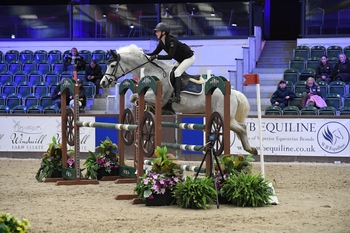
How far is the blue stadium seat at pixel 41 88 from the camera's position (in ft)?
62.4

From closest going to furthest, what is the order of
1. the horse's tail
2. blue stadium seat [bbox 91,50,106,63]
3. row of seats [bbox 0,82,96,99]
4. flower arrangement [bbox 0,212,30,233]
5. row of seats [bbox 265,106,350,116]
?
flower arrangement [bbox 0,212,30,233], the horse's tail, row of seats [bbox 265,106,350,116], row of seats [bbox 0,82,96,99], blue stadium seat [bbox 91,50,106,63]

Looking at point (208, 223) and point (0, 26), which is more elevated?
point (0, 26)

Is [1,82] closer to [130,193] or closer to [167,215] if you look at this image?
[130,193]

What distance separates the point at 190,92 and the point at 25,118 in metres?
6.45

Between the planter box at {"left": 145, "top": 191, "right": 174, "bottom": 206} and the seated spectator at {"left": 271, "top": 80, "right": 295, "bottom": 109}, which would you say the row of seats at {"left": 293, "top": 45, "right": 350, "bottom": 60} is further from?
the planter box at {"left": 145, "top": 191, "right": 174, "bottom": 206}

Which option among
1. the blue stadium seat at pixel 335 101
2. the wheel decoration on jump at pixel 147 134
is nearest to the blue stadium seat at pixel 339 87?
the blue stadium seat at pixel 335 101

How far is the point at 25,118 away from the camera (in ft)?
53.9

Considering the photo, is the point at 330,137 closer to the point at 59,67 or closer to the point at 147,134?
the point at 147,134

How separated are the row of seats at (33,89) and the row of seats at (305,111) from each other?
5427mm

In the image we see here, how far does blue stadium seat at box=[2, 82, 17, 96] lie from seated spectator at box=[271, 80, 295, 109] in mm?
7445

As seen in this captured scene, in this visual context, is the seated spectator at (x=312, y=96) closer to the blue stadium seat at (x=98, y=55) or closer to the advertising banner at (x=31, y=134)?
the advertising banner at (x=31, y=134)

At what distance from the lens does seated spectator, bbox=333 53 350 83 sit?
58.2ft

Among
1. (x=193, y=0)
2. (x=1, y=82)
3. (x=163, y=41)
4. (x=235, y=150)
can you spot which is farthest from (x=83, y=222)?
(x=193, y=0)

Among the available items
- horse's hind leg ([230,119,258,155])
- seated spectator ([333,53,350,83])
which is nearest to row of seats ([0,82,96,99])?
seated spectator ([333,53,350,83])
